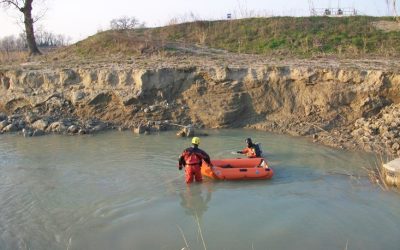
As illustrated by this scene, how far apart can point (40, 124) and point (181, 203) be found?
343 inches

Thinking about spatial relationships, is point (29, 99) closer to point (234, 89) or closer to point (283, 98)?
point (234, 89)

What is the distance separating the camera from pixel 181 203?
9.33 metres

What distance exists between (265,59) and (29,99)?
904cm

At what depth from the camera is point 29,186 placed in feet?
34.1

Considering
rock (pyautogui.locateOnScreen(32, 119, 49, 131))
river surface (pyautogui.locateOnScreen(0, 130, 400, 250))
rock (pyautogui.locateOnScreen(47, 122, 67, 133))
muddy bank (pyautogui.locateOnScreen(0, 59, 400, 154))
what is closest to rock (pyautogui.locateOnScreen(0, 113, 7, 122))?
muddy bank (pyautogui.locateOnScreen(0, 59, 400, 154))

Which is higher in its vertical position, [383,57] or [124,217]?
[383,57]

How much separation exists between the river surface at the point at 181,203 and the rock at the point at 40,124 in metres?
2.55

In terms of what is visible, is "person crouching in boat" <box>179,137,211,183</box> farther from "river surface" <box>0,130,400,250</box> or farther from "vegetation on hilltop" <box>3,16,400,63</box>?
"vegetation on hilltop" <box>3,16,400,63</box>

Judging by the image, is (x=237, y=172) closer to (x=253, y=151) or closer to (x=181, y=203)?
(x=253, y=151)

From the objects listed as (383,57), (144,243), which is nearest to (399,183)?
(144,243)

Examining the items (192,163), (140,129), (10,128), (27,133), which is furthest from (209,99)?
(10,128)

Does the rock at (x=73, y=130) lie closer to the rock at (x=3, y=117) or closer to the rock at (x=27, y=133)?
the rock at (x=27, y=133)

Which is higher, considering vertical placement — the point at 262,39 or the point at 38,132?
the point at 262,39

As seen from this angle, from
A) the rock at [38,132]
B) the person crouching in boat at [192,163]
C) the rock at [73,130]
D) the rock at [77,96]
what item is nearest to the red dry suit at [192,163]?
the person crouching in boat at [192,163]
